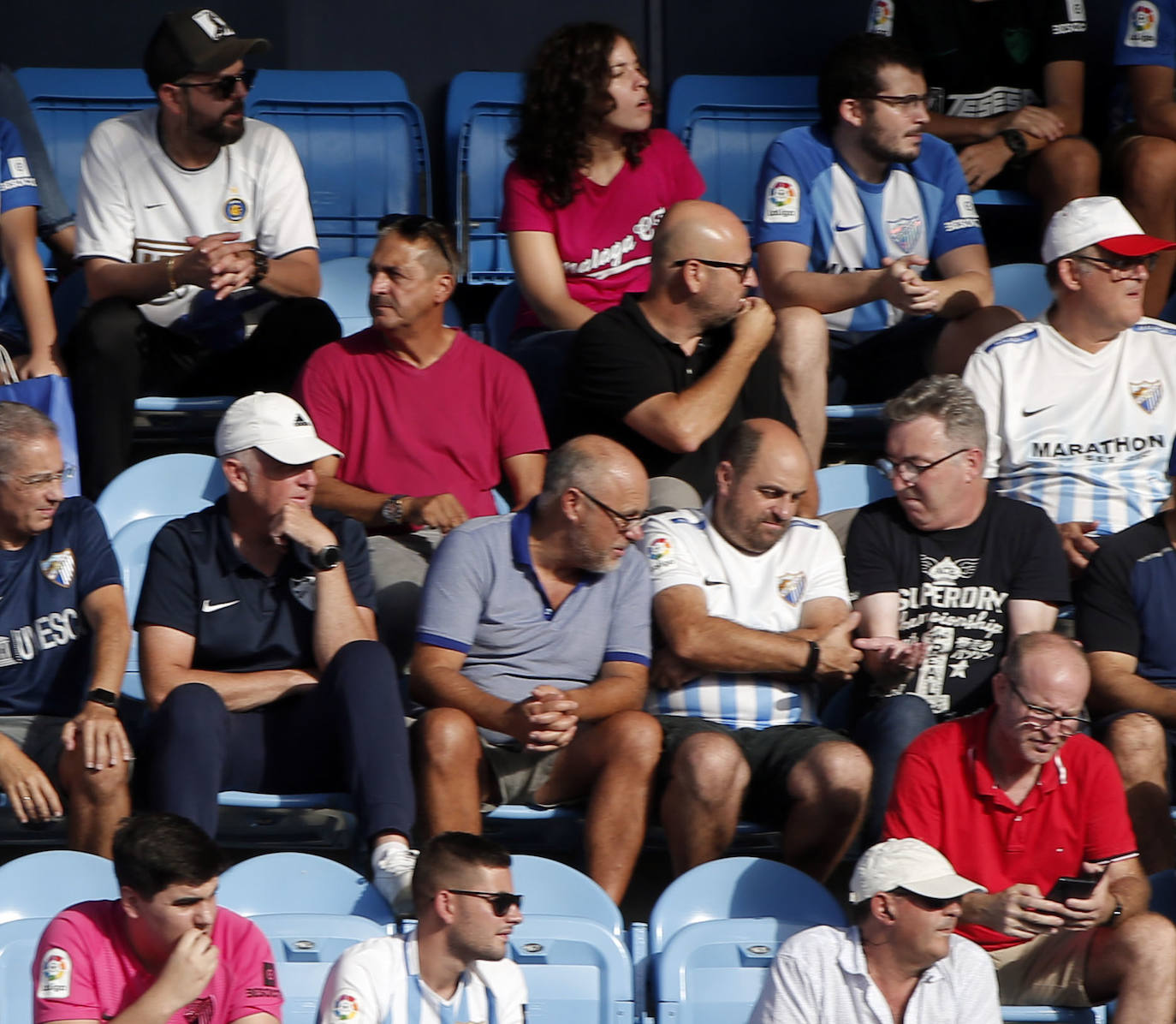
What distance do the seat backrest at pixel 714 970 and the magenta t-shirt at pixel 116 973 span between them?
72 centimetres

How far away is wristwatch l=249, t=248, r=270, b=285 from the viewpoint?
16.0 ft

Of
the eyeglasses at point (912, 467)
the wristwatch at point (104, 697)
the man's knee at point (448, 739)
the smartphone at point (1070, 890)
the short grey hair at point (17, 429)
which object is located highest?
the short grey hair at point (17, 429)

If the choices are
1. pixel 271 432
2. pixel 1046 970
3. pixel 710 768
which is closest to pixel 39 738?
pixel 271 432

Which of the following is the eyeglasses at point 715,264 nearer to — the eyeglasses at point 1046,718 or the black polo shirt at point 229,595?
the black polo shirt at point 229,595

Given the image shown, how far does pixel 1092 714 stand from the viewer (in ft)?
13.8

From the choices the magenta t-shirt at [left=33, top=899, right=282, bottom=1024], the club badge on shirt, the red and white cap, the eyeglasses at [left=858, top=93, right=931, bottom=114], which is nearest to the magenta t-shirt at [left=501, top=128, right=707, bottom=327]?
the eyeglasses at [left=858, top=93, right=931, bottom=114]

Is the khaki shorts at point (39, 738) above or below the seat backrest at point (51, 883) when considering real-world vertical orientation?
above

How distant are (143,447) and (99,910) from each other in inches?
105

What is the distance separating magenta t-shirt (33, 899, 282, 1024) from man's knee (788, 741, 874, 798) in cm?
117

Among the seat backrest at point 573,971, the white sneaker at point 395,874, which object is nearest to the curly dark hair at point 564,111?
the white sneaker at point 395,874

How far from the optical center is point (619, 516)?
13.3ft

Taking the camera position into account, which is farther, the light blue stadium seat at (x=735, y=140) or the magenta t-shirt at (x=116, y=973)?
the light blue stadium seat at (x=735, y=140)

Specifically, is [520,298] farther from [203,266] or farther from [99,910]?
[99,910]

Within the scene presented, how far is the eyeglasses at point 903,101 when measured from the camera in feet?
17.3
